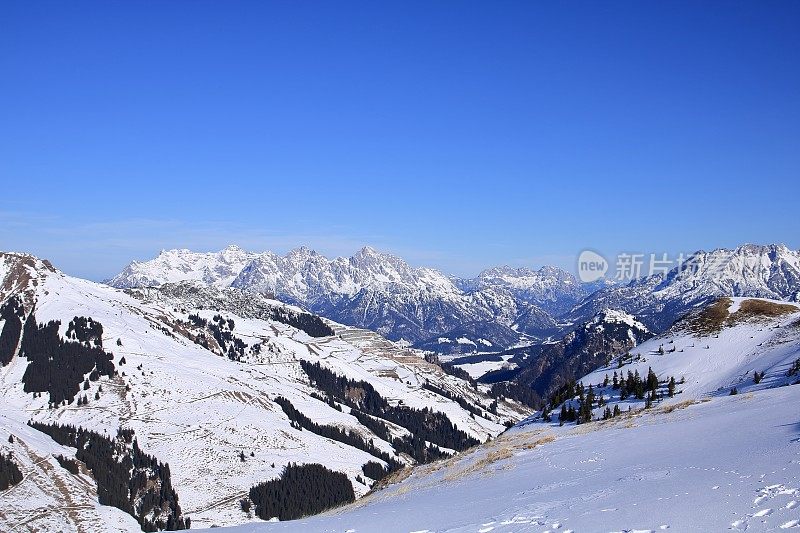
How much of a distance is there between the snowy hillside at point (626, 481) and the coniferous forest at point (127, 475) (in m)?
83.6

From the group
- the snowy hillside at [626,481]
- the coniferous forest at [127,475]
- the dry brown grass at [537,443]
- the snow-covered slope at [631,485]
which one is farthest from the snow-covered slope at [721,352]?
the coniferous forest at [127,475]

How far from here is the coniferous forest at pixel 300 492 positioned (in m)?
120

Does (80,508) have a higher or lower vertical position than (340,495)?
higher

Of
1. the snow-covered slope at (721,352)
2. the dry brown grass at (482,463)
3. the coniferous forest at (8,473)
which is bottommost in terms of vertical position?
the coniferous forest at (8,473)

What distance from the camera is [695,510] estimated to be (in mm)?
18656

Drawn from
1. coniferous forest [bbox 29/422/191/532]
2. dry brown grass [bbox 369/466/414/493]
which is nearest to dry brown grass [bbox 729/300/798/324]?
dry brown grass [bbox 369/466/414/493]

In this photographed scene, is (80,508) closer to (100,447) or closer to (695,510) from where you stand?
(100,447)

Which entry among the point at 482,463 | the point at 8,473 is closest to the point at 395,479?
the point at 482,463

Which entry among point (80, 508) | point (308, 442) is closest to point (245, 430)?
point (308, 442)

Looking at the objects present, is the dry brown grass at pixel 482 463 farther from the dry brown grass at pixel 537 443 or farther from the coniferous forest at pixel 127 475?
the coniferous forest at pixel 127 475

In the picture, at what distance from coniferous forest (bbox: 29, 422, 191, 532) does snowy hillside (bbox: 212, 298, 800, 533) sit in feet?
274

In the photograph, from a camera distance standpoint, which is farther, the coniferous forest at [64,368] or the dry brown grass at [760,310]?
the coniferous forest at [64,368]

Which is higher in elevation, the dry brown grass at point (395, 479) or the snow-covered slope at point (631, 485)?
the snow-covered slope at point (631, 485)

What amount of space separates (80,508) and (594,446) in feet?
325
